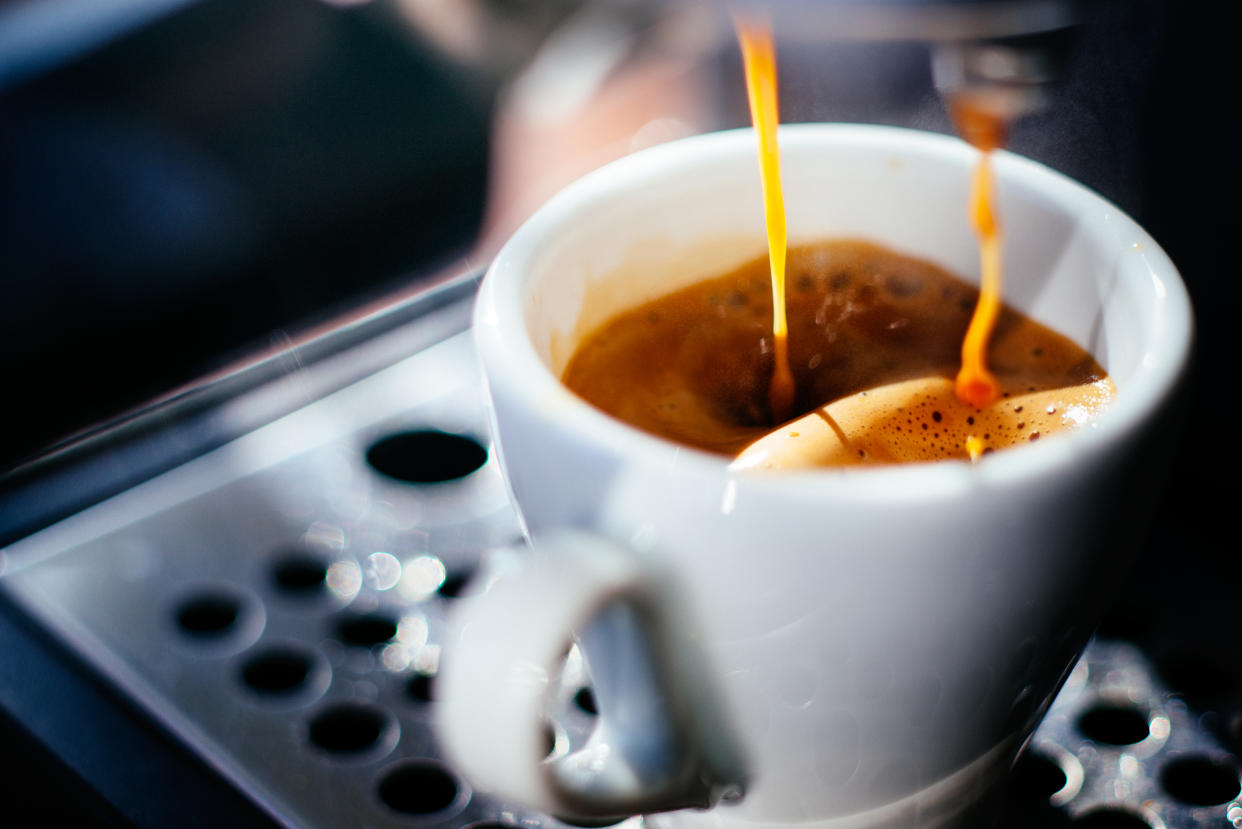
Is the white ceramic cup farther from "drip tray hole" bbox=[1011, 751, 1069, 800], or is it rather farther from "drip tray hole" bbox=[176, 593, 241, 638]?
"drip tray hole" bbox=[176, 593, 241, 638]

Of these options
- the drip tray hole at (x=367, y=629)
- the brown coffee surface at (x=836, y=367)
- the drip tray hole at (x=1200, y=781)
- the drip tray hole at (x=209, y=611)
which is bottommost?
the drip tray hole at (x=1200, y=781)

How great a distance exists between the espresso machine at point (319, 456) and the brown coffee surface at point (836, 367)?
0.06 metres

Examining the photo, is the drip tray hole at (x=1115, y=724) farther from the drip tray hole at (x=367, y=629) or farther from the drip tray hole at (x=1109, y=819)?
the drip tray hole at (x=367, y=629)

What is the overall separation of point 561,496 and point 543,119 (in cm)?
49

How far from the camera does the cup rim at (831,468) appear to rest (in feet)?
0.74

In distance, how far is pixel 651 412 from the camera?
344 mm

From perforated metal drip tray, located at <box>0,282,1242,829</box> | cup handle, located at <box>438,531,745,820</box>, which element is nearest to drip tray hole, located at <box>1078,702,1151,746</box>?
perforated metal drip tray, located at <box>0,282,1242,829</box>

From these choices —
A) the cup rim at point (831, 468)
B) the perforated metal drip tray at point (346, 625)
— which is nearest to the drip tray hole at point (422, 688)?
the perforated metal drip tray at point (346, 625)

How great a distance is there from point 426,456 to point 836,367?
0.15 m

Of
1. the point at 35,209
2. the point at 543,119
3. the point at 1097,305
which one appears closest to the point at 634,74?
the point at 543,119

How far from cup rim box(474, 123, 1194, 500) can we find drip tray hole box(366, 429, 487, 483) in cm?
13

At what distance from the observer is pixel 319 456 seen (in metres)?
0.42

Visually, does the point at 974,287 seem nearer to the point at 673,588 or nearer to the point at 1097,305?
the point at 1097,305

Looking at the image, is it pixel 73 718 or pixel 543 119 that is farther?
pixel 543 119
